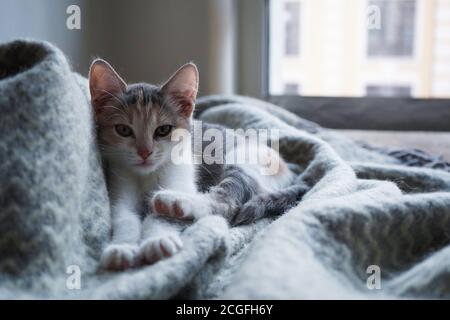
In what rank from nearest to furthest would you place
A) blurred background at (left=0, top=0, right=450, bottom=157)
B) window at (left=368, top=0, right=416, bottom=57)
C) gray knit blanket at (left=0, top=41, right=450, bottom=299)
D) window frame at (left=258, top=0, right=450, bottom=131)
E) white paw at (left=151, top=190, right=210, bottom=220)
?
gray knit blanket at (left=0, top=41, right=450, bottom=299), white paw at (left=151, top=190, right=210, bottom=220), blurred background at (left=0, top=0, right=450, bottom=157), window frame at (left=258, top=0, right=450, bottom=131), window at (left=368, top=0, right=416, bottom=57)

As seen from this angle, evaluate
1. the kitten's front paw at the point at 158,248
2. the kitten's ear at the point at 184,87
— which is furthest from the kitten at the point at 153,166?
the kitten's front paw at the point at 158,248

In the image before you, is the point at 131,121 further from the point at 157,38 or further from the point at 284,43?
the point at 284,43

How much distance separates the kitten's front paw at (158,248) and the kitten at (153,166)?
11cm

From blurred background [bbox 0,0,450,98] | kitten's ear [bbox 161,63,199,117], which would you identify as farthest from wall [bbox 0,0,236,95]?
kitten's ear [bbox 161,63,199,117]

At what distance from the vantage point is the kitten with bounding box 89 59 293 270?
94 cm

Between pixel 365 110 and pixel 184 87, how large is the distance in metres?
1.37

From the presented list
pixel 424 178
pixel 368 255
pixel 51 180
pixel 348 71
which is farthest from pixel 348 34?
pixel 51 180

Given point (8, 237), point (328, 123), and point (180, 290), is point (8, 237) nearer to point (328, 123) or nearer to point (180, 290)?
point (180, 290)

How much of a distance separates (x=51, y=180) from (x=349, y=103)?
180 centimetres

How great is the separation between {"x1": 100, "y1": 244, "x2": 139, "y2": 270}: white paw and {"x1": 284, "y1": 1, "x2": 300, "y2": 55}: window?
195cm

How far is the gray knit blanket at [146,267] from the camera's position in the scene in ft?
2.24

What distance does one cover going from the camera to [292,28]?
99.8 inches

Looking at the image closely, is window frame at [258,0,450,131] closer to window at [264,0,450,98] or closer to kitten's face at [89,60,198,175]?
window at [264,0,450,98]

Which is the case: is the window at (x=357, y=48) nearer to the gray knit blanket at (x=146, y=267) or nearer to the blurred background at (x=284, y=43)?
the blurred background at (x=284, y=43)
